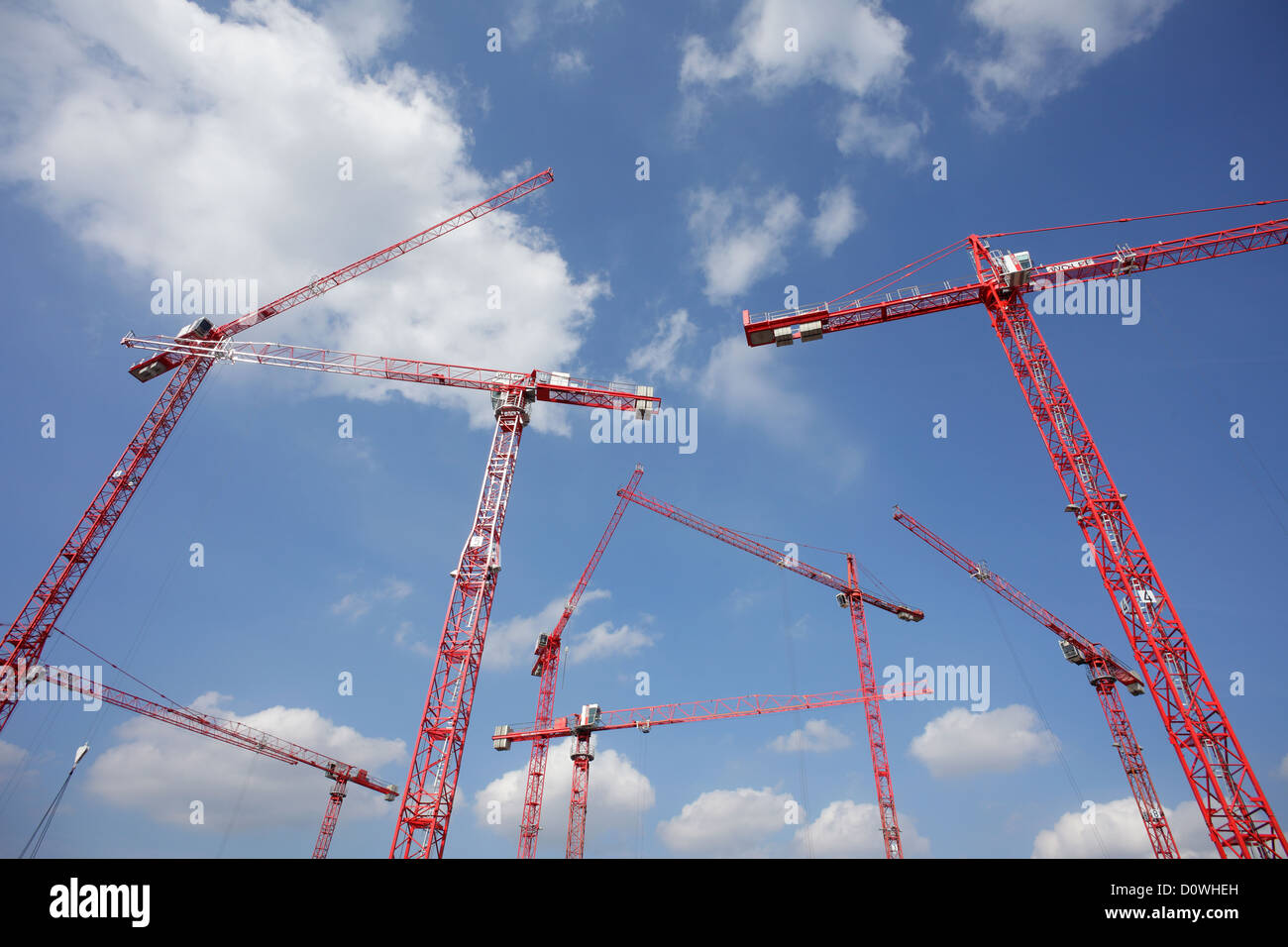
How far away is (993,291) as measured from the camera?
136 ft

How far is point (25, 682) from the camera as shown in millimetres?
43375

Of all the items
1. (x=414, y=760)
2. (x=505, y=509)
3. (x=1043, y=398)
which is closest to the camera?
(x=414, y=760)
